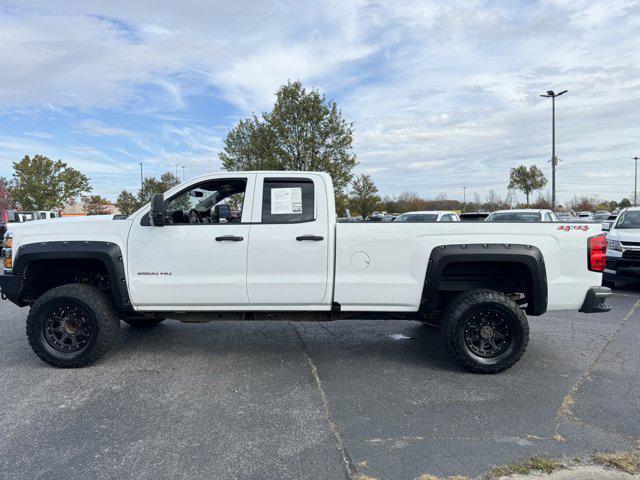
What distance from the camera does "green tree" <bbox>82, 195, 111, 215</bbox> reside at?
54.5 m

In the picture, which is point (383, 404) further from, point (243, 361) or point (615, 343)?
point (615, 343)

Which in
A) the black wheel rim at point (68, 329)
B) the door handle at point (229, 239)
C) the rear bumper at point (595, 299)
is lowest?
the black wheel rim at point (68, 329)

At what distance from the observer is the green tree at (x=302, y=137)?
74.4 ft

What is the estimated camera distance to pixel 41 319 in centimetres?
476

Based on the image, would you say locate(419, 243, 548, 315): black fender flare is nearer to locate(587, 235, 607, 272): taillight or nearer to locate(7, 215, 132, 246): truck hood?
locate(587, 235, 607, 272): taillight

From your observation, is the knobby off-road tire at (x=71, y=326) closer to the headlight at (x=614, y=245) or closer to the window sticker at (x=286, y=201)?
the window sticker at (x=286, y=201)

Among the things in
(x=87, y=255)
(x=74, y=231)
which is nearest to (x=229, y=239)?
(x=87, y=255)

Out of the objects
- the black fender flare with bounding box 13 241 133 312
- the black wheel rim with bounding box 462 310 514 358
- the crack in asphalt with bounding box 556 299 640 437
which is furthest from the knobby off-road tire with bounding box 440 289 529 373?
the black fender flare with bounding box 13 241 133 312

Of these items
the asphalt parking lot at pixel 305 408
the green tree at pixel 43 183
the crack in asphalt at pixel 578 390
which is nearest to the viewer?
the asphalt parking lot at pixel 305 408

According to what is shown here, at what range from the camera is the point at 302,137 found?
74.7 feet

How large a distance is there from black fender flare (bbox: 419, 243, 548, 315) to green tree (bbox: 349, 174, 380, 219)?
118 ft

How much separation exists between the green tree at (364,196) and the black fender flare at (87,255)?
36107 millimetres

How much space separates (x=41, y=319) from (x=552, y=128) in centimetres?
3033

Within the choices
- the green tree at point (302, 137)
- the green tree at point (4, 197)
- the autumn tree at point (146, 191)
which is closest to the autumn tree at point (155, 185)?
the autumn tree at point (146, 191)
